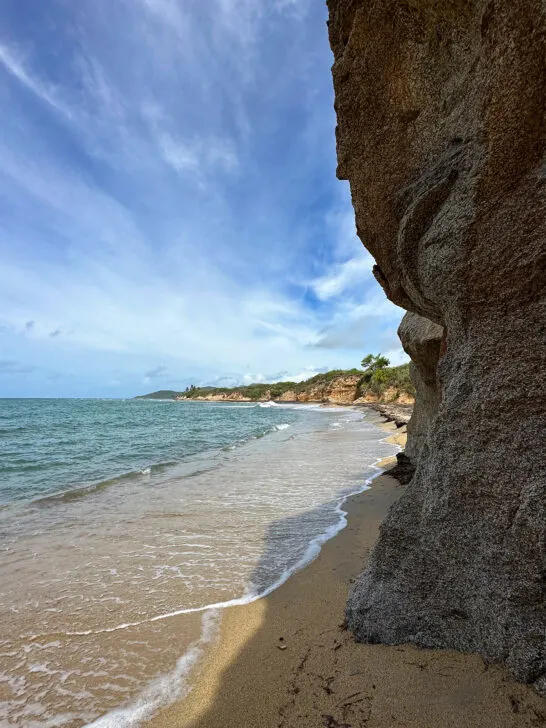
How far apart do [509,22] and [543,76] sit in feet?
1.35

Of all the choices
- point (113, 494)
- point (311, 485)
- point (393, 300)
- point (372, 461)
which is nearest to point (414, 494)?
point (393, 300)

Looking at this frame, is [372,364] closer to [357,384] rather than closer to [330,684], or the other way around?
[357,384]

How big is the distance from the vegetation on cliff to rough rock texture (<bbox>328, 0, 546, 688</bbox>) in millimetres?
53797

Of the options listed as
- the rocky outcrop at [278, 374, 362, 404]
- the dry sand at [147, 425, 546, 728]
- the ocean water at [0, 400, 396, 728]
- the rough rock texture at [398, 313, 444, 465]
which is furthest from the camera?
the rocky outcrop at [278, 374, 362, 404]

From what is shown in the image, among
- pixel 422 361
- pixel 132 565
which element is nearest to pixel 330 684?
pixel 132 565

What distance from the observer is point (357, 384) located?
89.3 metres

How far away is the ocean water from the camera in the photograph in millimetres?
3340

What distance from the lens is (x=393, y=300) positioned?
15.6ft

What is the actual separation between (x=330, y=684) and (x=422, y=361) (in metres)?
4.95

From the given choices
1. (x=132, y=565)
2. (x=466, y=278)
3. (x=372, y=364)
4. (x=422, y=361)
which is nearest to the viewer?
(x=466, y=278)

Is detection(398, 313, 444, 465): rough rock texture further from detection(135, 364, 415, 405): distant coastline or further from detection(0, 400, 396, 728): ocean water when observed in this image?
detection(135, 364, 415, 405): distant coastline

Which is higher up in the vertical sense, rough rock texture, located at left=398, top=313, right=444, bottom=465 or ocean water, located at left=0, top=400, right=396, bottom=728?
rough rock texture, located at left=398, top=313, right=444, bottom=465

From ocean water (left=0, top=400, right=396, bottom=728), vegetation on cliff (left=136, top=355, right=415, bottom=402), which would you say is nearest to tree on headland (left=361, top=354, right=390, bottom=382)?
vegetation on cliff (left=136, top=355, right=415, bottom=402)

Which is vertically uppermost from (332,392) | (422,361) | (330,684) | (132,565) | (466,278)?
(332,392)
